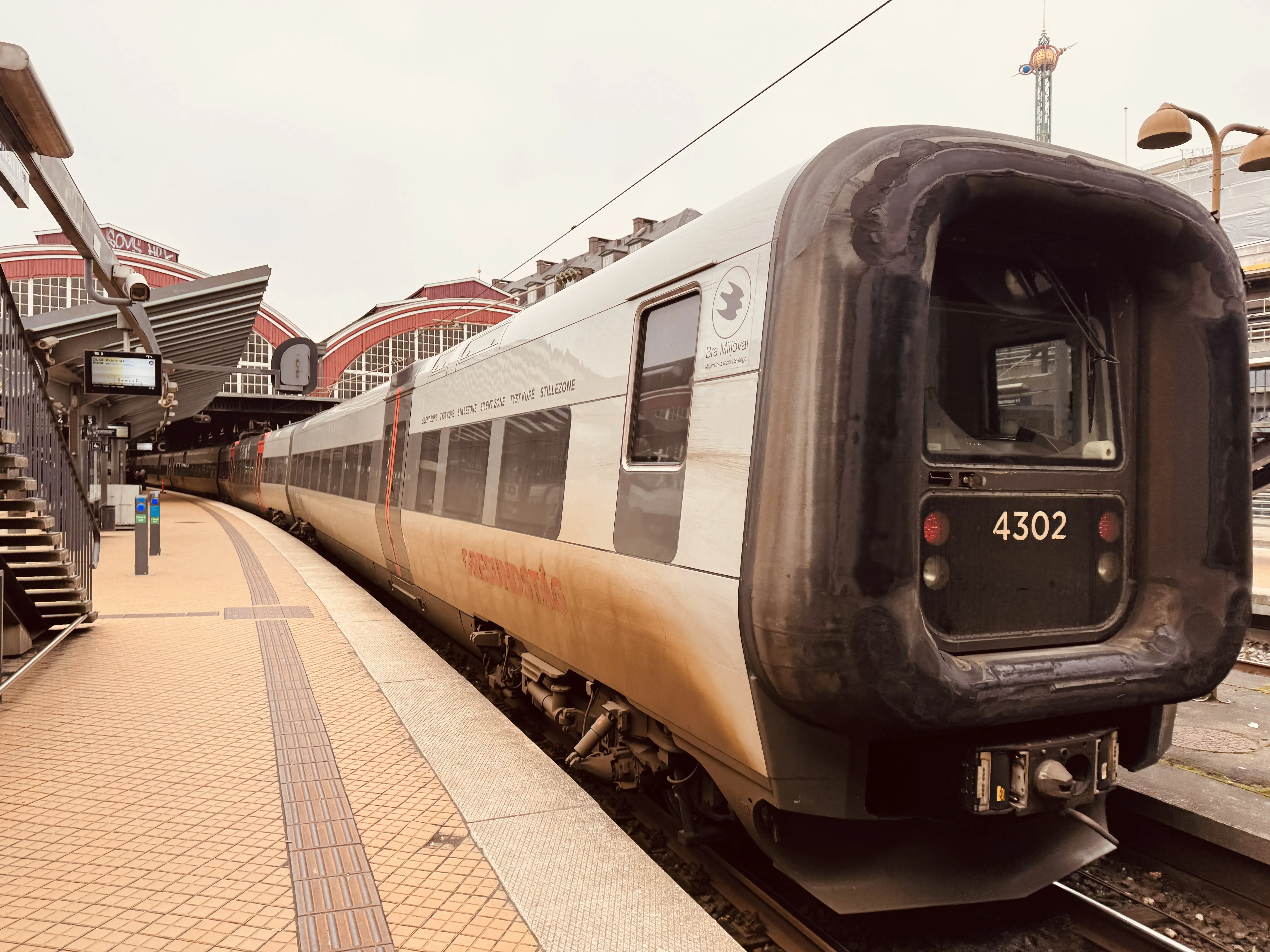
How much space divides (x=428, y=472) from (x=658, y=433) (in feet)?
14.5

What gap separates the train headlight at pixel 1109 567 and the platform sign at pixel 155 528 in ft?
47.6

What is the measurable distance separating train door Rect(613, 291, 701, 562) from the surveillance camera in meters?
8.11

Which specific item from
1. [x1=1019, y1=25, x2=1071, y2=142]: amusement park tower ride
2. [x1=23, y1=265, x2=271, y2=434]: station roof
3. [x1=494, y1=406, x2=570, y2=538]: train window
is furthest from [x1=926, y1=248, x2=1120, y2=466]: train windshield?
[x1=1019, y1=25, x2=1071, y2=142]: amusement park tower ride

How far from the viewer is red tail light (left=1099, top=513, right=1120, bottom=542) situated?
12.1ft

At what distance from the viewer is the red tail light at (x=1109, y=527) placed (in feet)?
12.1

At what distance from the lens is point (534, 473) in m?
5.15

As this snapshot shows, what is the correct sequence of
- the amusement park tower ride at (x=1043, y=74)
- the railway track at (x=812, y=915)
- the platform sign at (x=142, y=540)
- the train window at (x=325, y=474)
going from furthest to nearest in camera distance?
the amusement park tower ride at (x=1043, y=74) < the train window at (x=325, y=474) < the platform sign at (x=142, y=540) < the railway track at (x=812, y=915)

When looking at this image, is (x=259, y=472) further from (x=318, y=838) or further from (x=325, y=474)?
(x=318, y=838)

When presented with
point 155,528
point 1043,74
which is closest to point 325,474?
point 155,528

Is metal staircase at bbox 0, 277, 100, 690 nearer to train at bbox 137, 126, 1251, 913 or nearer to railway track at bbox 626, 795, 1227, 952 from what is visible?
train at bbox 137, 126, 1251, 913

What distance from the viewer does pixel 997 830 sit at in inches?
144

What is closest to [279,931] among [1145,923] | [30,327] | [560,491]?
[560,491]

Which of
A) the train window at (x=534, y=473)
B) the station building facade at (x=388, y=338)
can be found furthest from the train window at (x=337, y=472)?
the station building facade at (x=388, y=338)

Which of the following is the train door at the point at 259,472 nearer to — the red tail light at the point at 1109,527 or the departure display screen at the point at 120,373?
the departure display screen at the point at 120,373
